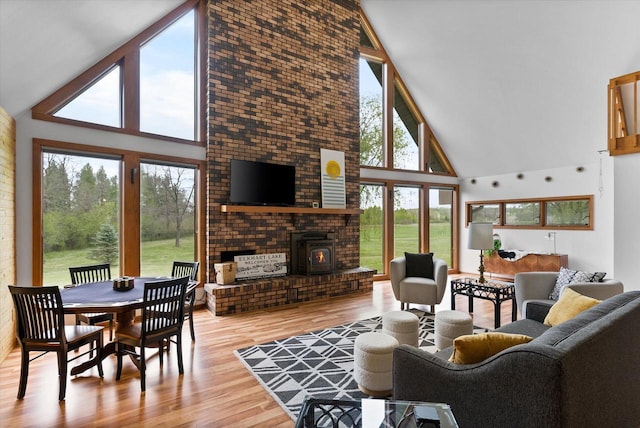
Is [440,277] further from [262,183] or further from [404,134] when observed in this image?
[404,134]

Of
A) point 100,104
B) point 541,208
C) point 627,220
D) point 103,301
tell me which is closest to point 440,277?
point 627,220

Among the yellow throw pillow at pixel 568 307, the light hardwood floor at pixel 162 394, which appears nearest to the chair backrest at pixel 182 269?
Answer: the light hardwood floor at pixel 162 394

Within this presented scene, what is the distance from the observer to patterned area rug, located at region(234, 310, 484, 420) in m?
2.62

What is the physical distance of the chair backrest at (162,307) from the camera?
2.73m

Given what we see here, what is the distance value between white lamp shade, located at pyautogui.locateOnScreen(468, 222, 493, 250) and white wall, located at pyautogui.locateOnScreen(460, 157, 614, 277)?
132 inches

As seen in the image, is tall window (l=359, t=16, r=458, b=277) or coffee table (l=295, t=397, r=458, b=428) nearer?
coffee table (l=295, t=397, r=458, b=428)

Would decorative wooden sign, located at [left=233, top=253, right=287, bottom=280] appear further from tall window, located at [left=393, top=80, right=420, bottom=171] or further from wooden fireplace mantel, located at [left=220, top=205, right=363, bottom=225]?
tall window, located at [left=393, top=80, right=420, bottom=171]

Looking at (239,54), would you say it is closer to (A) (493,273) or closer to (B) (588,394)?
(B) (588,394)

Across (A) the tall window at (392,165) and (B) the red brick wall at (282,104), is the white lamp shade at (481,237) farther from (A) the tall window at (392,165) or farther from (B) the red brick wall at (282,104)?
(A) the tall window at (392,165)

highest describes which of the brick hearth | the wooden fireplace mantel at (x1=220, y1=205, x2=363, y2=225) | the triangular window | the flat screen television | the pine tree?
the triangular window

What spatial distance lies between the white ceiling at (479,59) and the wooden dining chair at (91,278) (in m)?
1.86

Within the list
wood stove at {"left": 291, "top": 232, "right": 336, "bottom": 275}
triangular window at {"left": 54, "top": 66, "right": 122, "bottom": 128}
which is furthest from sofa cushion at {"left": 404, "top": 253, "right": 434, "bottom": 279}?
triangular window at {"left": 54, "top": 66, "right": 122, "bottom": 128}

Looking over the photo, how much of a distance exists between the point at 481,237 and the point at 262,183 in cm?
329

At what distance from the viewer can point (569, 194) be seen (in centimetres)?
665
